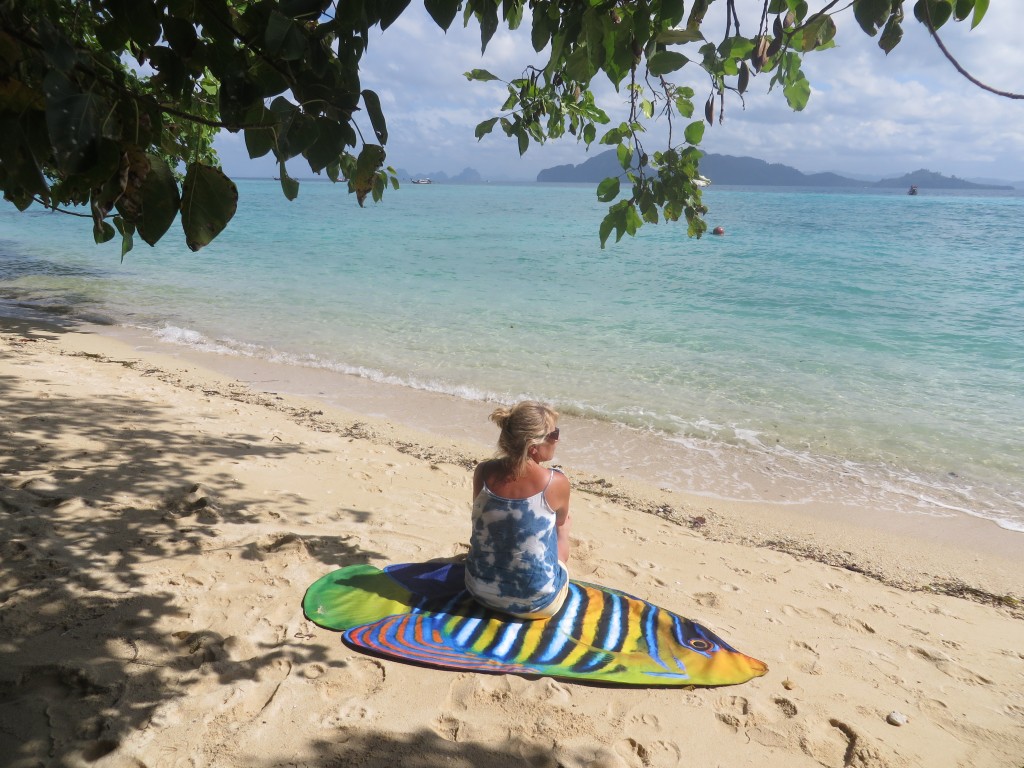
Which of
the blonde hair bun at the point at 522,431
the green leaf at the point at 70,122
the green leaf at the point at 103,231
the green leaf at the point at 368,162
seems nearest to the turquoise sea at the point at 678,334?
the blonde hair bun at the point at 522,431

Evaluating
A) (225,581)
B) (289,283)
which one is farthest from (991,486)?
(289,283)

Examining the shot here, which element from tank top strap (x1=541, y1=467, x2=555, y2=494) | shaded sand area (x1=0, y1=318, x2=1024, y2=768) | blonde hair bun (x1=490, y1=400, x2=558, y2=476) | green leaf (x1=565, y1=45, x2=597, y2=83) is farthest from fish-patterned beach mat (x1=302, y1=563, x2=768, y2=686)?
green leaf (x1=565, y1=45, x2=597, y2=83)

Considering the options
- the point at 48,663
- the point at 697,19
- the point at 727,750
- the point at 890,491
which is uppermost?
the point at 697,19

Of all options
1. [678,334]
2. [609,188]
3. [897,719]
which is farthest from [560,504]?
[678,334]

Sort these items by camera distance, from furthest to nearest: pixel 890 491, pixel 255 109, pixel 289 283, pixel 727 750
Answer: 1. pixel 289 283
2. pixel 890 491
3. pixel 727 750
4. pixel 255 109

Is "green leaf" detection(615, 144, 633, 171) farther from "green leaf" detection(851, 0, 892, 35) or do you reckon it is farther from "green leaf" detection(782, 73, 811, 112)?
"green leaf" detection(851, 0, 892, 35)

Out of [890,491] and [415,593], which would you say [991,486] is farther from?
[415,593]

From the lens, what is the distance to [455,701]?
2750 mm

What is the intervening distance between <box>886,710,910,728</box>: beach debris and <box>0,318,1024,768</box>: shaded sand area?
23 millimetres

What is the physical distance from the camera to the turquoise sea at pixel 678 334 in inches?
277

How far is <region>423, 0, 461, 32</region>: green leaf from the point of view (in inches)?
62.7

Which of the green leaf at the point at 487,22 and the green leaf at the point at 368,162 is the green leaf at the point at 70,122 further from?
the green leaf at the point at 487,22

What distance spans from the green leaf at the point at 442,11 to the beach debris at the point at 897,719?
2914mm

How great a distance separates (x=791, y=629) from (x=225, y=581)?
2760mm
